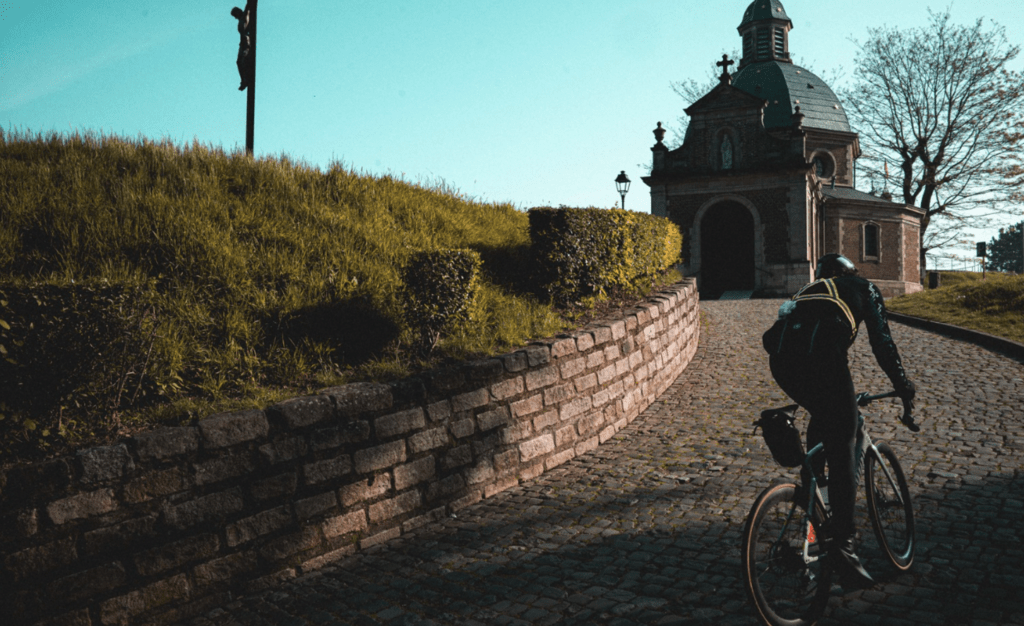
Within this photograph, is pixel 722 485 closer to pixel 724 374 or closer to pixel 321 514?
pixel 321 514

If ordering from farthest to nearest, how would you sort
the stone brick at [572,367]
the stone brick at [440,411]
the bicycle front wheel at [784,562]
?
the stone brick at [572,367] → the stone brick at [440,411] → the bicycle front wheel at [784,562]

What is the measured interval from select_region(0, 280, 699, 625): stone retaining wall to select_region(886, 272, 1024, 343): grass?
10750mm

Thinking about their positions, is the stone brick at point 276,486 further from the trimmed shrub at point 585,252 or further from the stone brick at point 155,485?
the trimmed shrub at point 585,252

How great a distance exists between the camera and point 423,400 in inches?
214

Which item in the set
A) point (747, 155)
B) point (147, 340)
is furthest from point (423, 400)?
point (747, 155)

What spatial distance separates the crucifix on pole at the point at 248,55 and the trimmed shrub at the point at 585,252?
4656 mm

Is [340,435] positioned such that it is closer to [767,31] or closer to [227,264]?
[227,264]

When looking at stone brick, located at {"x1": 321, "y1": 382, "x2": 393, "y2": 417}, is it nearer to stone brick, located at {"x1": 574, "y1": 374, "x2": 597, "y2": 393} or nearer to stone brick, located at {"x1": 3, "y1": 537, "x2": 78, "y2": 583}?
stone brick, located at {"x1": 3, "y1": 537, "x2": 78, "y2": 583}

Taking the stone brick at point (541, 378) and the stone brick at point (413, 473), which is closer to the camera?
the stone brick at point (413, 473)

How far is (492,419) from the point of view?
235 inches

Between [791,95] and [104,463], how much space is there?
3870cm

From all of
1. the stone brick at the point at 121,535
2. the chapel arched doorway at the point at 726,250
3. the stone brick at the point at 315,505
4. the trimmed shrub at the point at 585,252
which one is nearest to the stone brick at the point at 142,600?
the stone brick at the point at 121,535

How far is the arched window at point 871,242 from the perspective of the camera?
1307 inches

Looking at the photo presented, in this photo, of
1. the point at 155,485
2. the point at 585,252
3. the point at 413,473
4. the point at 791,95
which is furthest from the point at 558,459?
the point at 791,95
